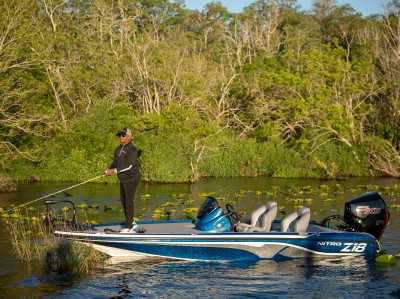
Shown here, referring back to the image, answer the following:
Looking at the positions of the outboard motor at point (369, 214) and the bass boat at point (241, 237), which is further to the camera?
the outboard motor at point (369, 214)

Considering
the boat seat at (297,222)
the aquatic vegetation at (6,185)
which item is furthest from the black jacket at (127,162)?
the aquatic vegetation at (6,185)

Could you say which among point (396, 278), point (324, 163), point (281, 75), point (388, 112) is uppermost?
point (281, 75)

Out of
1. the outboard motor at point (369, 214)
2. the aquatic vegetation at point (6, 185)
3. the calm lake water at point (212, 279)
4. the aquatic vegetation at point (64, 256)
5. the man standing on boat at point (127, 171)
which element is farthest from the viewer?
the aquatic vegetation at point (6, 185)

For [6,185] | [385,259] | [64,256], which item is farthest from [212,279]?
[6,185]

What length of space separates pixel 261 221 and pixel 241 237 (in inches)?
43.6

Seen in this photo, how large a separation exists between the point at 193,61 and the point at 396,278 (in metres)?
28.5

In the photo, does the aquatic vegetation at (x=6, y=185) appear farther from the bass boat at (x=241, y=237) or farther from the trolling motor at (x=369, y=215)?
the trolling motor at (x=369, y=215)

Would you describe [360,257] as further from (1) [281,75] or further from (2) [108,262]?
(1) [281,75]

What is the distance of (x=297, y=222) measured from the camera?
1592 centimetres

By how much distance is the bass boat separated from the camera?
15.4 meters

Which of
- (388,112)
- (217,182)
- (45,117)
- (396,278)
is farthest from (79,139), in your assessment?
(396,278)

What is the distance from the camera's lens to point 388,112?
3834 cm

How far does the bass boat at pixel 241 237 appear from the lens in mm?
15438

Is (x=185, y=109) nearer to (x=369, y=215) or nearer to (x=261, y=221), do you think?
(x=261, y=221)
